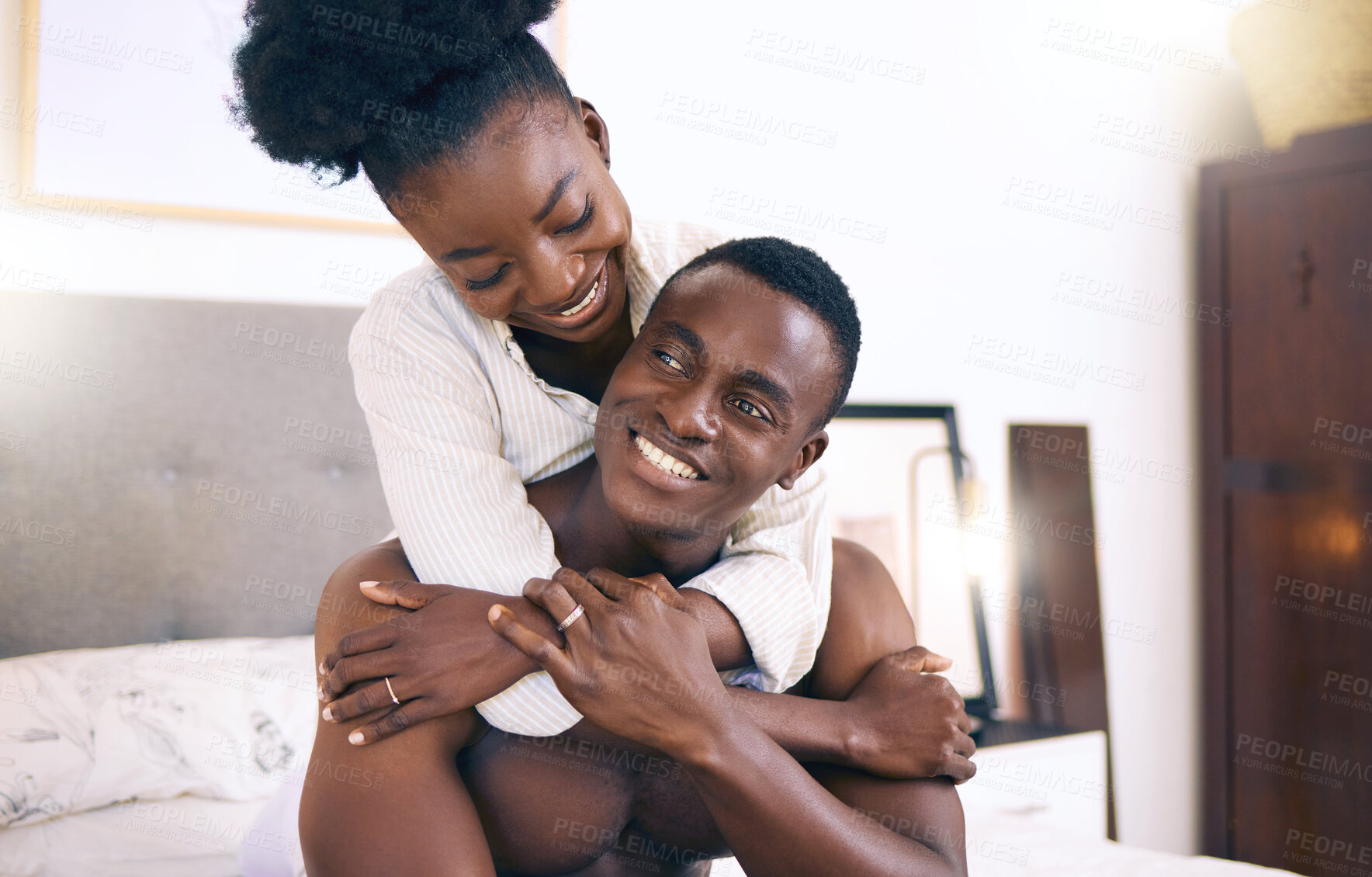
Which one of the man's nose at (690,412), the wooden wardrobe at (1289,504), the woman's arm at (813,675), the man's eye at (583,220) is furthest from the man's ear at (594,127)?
the wooden wardrobe at (1289,504)

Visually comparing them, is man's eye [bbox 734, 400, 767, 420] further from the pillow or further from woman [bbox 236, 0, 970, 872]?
the pillow

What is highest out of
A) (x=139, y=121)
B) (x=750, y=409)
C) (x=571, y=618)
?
(x=139, y=121)

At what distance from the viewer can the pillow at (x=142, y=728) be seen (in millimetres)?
1690

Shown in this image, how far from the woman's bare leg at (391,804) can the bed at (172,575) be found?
2.18 ft

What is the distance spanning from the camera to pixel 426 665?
0.96 metres

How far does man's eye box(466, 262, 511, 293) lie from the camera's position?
108 cm

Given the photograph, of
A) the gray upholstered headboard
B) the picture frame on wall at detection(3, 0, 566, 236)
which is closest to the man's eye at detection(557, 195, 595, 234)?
the picture frame on wall at detection(3, 0, 566, 236)

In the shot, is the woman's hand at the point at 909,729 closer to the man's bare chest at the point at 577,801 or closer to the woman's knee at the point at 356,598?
the man's bare chest at the point at 577,801

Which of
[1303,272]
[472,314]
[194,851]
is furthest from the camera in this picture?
[1303,272]

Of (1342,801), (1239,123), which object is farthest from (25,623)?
(1239,123)

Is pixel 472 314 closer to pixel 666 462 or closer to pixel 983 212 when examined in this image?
pixel 666 462

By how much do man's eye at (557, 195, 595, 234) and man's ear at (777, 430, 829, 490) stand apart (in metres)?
0.38

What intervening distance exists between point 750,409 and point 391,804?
57cm

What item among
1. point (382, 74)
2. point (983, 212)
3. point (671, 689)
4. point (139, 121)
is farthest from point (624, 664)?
point (983, 212)
